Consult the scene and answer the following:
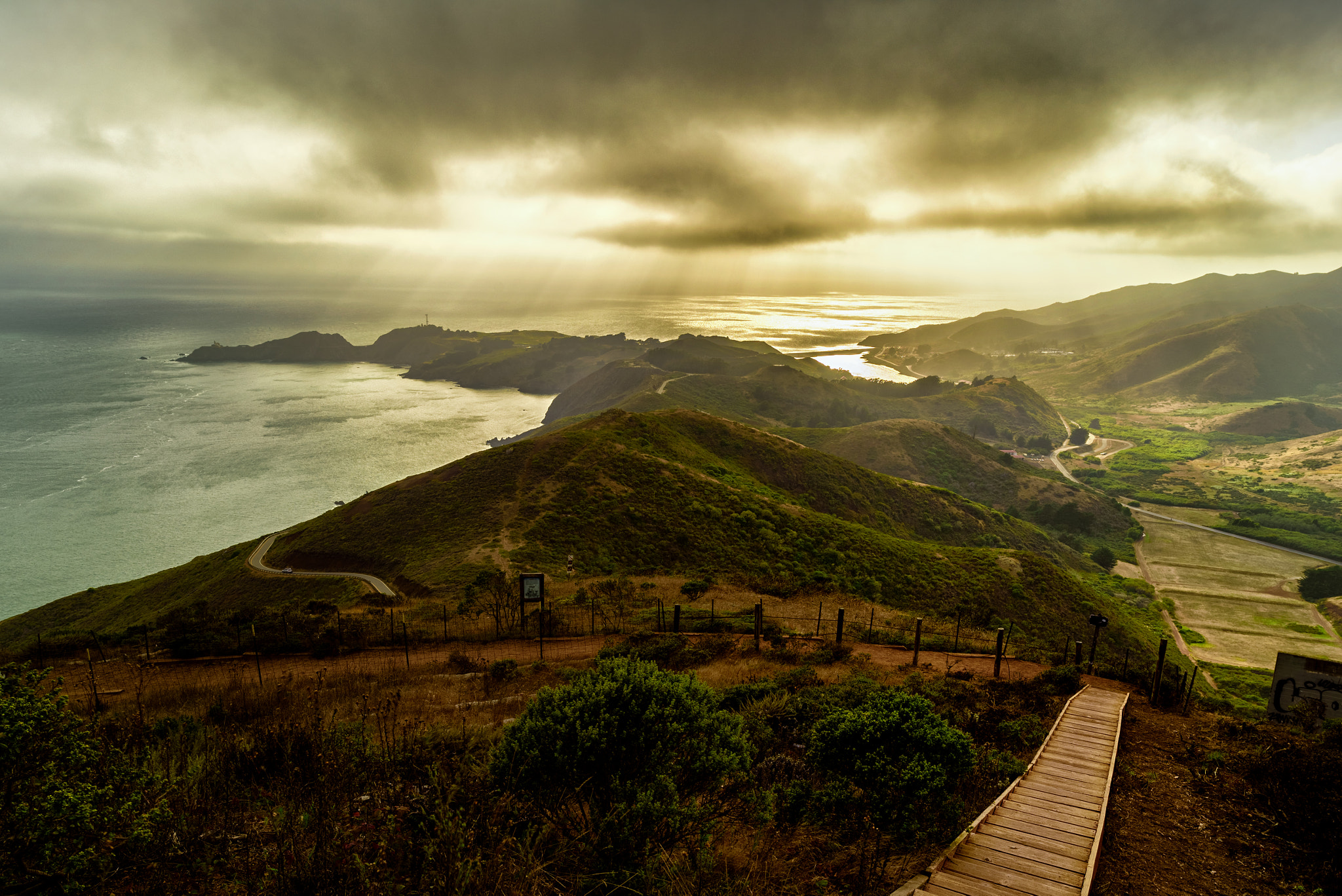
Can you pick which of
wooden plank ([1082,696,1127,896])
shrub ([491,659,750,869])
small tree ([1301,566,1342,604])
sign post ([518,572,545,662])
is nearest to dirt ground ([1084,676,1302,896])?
wooden plank ([1082,696,1127,896])

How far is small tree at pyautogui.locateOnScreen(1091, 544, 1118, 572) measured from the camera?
273ft

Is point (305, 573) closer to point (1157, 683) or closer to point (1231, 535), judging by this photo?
point (1157, 683)

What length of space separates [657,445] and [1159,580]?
80686 millimetres

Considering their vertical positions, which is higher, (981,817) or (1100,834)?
(981,817)

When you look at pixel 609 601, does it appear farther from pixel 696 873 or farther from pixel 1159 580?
pixel 1159 580

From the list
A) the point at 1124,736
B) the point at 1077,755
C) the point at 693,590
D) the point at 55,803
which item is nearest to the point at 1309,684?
the point at 1124,736

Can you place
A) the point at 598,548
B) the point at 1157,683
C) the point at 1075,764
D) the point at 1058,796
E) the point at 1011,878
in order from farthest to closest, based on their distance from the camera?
the point at 598,548 → the point at 1157,683 → the point at 1075,764 → the point at 1058,796 → the point at 1011,878

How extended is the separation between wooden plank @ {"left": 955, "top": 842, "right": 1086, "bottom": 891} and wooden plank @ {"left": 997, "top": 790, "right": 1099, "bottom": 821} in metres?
1.55

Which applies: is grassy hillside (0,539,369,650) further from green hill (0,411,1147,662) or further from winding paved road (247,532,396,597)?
winding paved road (247,532,396,597)

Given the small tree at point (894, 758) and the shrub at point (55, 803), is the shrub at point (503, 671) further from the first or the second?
the shrub at point (55, 803)

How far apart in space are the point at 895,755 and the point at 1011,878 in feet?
5.50

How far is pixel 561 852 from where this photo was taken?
575 centimetres

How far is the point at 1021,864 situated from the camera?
7.03 meters

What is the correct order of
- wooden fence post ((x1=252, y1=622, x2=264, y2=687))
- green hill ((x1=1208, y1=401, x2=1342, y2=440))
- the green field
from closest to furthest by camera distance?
wooden fence post ((x1=252, y1=622, x2=264, y2=687)) → the green field → green hill ((x1=1208, y1=401, x2=1342, y2=440))
